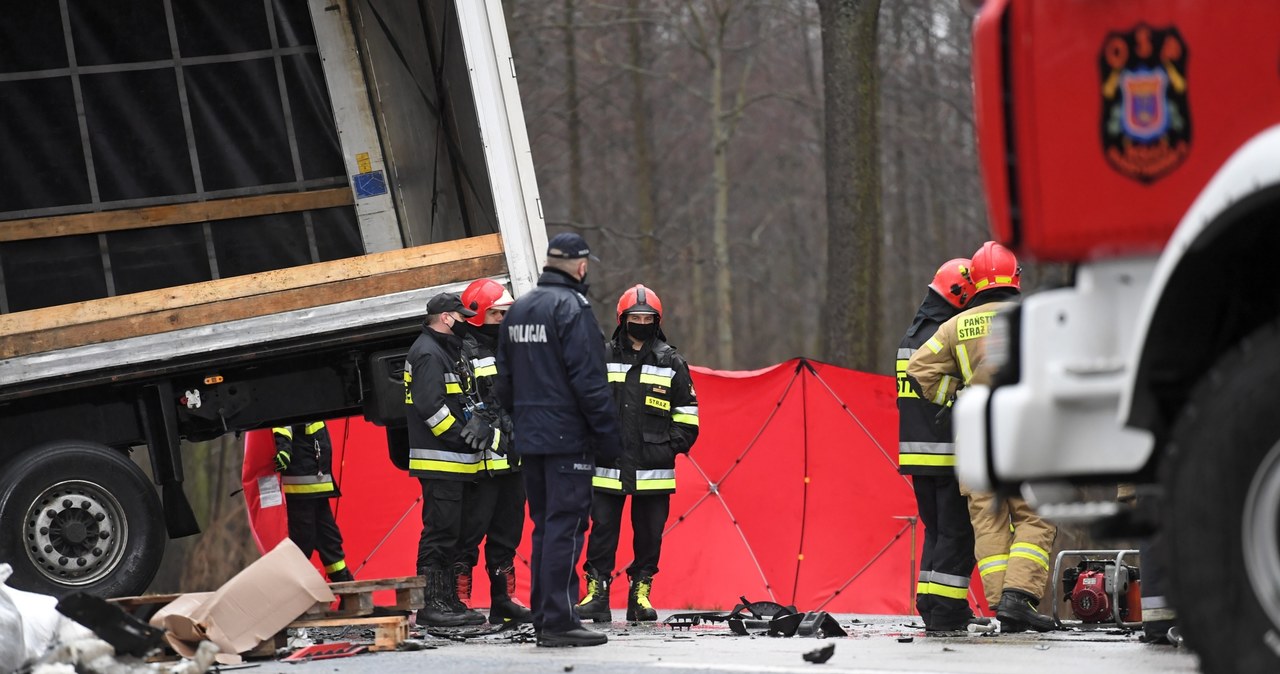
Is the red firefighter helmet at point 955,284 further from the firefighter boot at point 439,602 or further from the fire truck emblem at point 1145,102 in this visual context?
the fire truck emblem at point 1145,102

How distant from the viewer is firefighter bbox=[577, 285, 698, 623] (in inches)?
380

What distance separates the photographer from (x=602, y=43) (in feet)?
90.7

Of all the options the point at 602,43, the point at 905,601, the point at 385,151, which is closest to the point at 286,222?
the point at 385,151

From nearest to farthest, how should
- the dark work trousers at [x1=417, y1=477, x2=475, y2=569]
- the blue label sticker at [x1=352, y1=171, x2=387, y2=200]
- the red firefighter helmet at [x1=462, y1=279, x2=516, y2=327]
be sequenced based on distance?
the red firefighter helmet at [x1=462, y1=279, x2=516, y2=327]
the dark work trousers at [x1=417, y1=477, x2=475, y2=569]
the blue label sticker at [x1=352, y1=171, x2=387, y2=200]

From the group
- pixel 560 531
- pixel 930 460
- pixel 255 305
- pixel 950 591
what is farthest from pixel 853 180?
pixel 560 531

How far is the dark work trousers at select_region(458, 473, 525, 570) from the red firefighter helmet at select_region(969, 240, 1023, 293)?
2917 millimetres

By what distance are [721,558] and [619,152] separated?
19.8 m

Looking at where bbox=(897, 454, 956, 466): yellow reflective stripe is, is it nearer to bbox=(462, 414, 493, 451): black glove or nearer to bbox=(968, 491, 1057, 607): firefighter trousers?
bbox=(968, 491, 1057, 607): firefighter trousers

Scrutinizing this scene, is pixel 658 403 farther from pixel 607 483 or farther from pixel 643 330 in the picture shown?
pixel 607 483

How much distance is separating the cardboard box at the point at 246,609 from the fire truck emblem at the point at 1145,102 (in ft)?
14.8

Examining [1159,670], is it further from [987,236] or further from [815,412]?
[987,236]

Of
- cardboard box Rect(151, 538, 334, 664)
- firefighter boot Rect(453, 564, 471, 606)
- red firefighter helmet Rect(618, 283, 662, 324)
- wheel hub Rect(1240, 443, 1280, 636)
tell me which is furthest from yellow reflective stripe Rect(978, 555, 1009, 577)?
wheel hub Rect(1240, 443, 1280, 636)

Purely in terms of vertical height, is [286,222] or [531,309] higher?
[286,222]

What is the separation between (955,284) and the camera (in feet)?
26.8
